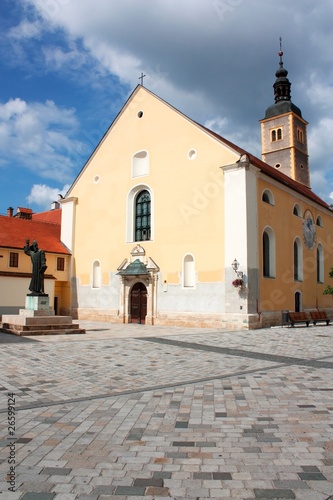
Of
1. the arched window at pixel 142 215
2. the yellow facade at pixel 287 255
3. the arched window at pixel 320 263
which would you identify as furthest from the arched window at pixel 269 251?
the arched window at pixel 320 263

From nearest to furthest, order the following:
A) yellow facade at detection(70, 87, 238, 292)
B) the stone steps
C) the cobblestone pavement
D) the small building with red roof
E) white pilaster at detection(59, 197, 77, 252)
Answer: the cobblestone pavement < the stone steps < yellow facade at detection(70, 87, 238, 292) < the small building with red roof < white pilaster at detection(59, 197, 77, 252)

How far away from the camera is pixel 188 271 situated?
934 inches

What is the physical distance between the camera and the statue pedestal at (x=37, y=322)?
16.9 metres

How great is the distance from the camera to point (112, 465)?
162 inches

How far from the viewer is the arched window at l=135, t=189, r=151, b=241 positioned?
26438 mm

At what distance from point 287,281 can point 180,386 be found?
1919 centimetres

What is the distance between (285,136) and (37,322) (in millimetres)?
31417

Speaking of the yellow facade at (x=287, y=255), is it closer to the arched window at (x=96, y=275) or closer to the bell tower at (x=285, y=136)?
the bell tower at (x=285, y=136)

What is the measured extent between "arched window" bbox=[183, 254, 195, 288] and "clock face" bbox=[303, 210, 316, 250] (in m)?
9.65

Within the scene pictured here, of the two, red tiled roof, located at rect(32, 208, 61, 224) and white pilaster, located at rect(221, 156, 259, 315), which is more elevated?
red tiled roof, located at rect(32, 208, 61, 224)

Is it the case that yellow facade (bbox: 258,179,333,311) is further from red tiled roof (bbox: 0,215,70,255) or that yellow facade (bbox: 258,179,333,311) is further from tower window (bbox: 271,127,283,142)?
red tiled roof (bbox: 0,215,70,255)

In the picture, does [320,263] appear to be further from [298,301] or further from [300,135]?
[300,135]

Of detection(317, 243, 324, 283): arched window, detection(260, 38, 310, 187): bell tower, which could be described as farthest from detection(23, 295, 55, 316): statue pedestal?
detection(260, 38, 310, 187): bell tower

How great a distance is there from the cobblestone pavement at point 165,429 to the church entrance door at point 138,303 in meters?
14.9
